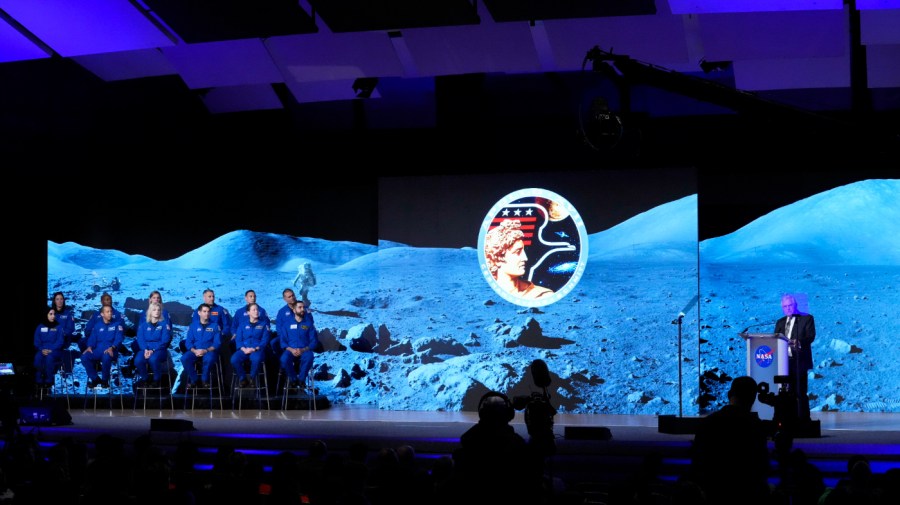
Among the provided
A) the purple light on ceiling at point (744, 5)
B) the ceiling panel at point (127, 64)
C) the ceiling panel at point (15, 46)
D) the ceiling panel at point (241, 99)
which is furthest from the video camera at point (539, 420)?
the ceiling panel at point (241, 99)

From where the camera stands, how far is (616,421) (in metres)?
9.80

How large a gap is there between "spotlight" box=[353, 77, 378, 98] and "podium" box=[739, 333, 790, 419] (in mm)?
5051

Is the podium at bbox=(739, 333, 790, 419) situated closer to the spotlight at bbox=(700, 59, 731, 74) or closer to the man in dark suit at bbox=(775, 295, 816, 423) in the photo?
the man in dark suit at bbox=(775, 295, 816, 423)

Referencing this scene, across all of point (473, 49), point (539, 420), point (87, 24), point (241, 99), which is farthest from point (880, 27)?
point (87, 24)

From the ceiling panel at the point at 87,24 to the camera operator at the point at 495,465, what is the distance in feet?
22.5

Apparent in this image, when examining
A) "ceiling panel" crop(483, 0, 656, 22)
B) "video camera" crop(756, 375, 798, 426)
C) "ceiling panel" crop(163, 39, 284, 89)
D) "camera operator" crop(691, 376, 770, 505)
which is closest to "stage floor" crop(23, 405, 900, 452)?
"video camera" crop(756, 375, 798, 426)

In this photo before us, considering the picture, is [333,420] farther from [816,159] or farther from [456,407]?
[816,159]

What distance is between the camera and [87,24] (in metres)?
9.32

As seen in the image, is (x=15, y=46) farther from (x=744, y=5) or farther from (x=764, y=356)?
(x=764, y=356)

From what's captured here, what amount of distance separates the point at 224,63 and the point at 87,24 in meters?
1.66

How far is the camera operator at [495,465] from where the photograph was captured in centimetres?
326

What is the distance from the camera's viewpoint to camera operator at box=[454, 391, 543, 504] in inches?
128

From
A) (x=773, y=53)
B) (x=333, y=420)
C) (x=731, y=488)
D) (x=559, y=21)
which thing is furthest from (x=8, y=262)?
(x=731, y=488)

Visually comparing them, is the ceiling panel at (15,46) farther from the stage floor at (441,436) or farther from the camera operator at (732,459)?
the camera operator at (732,459)
